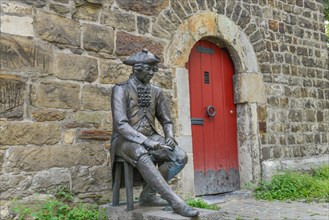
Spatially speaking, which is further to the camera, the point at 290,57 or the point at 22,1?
the point at 290,57

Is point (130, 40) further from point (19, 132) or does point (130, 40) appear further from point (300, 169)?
point (300, 169)

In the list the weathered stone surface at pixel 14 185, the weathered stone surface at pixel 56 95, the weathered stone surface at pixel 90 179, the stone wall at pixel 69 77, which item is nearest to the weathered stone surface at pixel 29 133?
the stone wall at pixel 69 77

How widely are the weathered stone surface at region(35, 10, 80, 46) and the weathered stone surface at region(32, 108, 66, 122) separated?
2.54 ft

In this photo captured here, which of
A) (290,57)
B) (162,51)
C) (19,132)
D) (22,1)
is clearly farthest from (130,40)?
(290,57)

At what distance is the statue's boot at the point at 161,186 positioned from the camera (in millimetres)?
3326

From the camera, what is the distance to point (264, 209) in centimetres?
514

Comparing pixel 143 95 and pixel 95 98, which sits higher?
pixel 95 98

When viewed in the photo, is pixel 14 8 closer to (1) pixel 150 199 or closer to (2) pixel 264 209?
(1) pixel 150 199

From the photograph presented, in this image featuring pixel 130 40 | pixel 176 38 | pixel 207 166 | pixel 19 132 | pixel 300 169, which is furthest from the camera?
pixel 300 169

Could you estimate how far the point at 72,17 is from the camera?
→ 4578 mm

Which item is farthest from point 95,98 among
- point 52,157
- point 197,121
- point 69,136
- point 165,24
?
point 197,121

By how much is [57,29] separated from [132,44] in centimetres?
103

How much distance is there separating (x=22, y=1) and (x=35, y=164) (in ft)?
5.60

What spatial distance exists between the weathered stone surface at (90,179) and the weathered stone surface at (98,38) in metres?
1.40
